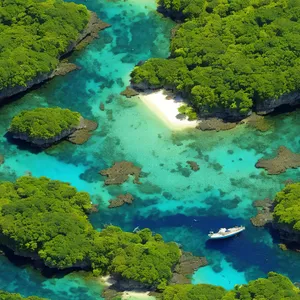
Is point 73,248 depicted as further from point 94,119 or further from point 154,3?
point 154,3

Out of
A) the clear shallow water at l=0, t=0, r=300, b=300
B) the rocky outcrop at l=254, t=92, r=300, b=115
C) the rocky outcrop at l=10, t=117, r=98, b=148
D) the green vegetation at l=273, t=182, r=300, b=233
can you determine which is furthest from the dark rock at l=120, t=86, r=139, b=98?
the green vegetation at l=273, t=182, r=300, b=233

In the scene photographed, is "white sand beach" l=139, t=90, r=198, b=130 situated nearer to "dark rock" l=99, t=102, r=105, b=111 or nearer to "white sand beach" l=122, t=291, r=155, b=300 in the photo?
"dark rock" l=99, t=102, r=105, b=111

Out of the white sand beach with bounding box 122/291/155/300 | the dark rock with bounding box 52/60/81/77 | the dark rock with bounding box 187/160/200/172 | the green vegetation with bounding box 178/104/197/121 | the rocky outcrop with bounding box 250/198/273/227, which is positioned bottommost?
the white sand beach with bounding box 122/291/155/300

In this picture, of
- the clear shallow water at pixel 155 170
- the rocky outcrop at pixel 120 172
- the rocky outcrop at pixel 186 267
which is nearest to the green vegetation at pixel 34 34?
the clear shallow water at pixel 155 170

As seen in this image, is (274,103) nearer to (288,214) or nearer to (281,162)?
(281,162)

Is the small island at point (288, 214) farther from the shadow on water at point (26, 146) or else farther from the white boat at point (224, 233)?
the shadow on water at point (26, 146)

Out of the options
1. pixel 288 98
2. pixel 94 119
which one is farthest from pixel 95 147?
pixel 288 98
